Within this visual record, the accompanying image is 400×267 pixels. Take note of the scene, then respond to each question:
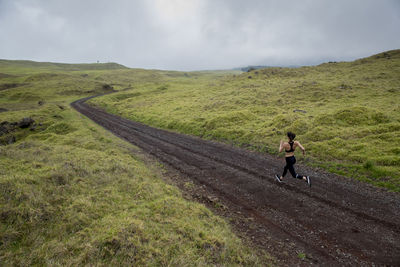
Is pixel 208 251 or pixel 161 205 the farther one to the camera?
pixel 161 205

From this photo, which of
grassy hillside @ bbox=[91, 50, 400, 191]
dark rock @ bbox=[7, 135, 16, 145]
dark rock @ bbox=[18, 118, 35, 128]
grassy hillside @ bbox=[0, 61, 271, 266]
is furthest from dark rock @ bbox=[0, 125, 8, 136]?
grassy hillside @ bbox=[91, 50, 400, 191]

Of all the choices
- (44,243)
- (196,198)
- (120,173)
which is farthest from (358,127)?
(44,243)

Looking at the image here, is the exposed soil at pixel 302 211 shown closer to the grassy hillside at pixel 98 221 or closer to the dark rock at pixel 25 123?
the grassy hillside at pixel 98 221

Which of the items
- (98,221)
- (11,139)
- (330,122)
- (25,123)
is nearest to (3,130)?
(25,123)

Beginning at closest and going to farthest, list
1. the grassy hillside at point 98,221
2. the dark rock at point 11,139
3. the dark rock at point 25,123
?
the grassy hillside at point 98,221 → the dark rock at point 11,139 → the dark rock at point 25,123

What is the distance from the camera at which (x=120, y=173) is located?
35.1ft

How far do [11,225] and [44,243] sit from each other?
4.23 feet

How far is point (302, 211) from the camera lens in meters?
8.40

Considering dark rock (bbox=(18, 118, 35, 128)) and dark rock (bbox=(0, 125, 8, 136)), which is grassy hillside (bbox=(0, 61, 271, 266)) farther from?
dark rock (bbox=(18, 118, 35, 128))

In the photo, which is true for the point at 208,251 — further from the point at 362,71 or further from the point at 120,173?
the point at 362,71

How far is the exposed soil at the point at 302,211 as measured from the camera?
6336 mm

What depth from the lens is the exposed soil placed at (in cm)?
634

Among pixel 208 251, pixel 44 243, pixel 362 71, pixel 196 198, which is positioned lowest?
pixel 196 198

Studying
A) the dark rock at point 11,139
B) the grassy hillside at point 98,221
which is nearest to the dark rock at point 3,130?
the dark rock at point 11,139
